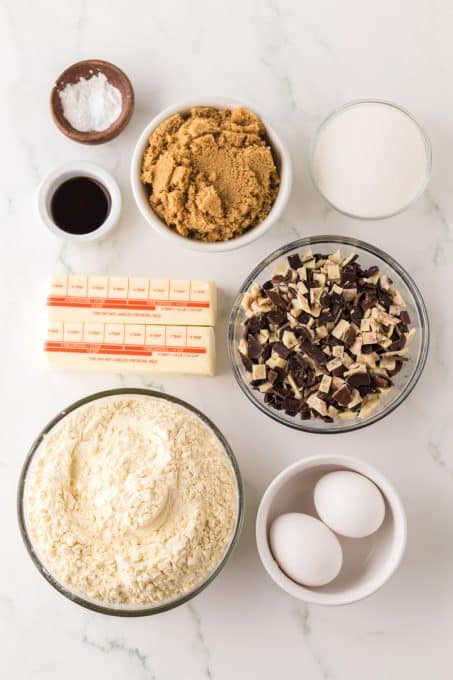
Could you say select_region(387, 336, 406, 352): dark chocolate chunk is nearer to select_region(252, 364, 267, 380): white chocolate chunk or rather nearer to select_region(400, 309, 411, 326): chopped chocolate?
select_region(400, 309, 411, 326): chopped chocolate

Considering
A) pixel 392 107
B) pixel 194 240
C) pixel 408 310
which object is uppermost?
pixel 392 107

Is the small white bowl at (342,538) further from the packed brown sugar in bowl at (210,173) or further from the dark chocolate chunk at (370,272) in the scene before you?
the packed brown sugar in bowl at (210,173)

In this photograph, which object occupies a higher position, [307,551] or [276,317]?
[276,317]

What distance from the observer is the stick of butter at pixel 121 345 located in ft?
4.66

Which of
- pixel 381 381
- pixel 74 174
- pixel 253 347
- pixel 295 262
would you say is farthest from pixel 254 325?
pixel 74 174

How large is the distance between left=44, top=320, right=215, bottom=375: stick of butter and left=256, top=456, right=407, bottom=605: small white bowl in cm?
28

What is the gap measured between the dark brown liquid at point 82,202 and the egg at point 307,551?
0.71 meters

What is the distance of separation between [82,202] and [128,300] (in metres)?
0.23

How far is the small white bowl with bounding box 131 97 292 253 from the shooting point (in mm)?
1363

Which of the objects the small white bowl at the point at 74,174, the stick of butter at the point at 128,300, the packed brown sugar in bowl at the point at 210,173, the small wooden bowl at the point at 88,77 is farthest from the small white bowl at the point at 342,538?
the small wooden bowl at the point at 88,77

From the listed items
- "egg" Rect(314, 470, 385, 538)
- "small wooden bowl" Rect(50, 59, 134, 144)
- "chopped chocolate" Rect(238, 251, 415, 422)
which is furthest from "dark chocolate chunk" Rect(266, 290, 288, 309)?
"small wooden bowl" Rect(50, 59, 134, 144)

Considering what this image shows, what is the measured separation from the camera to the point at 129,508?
1155 millimetres

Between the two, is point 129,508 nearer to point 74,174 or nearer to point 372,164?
point 74,174

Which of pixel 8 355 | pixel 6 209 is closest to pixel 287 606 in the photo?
pixel 8 355
